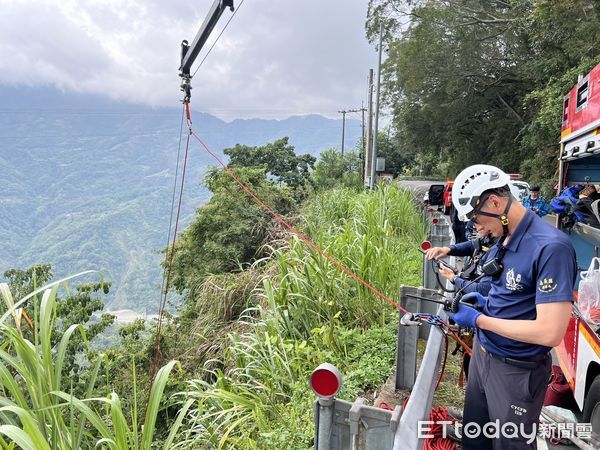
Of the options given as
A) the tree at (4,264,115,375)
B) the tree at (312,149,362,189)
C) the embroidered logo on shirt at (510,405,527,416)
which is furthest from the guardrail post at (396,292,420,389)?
the tree at (312,149,362,189)

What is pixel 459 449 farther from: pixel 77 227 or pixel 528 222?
pixel 77 227

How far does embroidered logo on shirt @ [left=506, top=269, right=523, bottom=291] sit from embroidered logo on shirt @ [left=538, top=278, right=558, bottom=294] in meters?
0.14

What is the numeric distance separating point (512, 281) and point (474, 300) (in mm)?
210

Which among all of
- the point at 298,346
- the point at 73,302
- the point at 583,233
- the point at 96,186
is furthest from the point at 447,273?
the point at 96,186

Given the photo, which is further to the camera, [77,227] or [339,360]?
[77,227]

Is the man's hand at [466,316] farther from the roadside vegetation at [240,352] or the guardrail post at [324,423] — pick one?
the roadside vegetation at [240,352]

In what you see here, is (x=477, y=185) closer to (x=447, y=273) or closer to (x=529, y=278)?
(x=529, y=278)

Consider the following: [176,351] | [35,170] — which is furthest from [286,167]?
[35,170]

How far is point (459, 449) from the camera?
2320mm

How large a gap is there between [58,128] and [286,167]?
6397 inches

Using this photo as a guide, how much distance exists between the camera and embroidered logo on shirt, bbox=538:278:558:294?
162 cm

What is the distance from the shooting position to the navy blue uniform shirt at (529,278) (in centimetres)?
163

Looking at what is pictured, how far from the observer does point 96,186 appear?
111812 millimetres

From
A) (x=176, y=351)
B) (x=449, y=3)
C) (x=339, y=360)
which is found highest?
(x=449, y=3)
